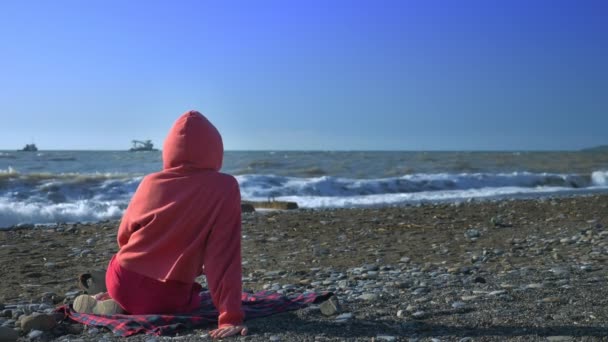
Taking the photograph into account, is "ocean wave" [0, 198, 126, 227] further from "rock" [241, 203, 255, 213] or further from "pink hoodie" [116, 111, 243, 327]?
"pink hoodie" [116, 111, 243, 327]

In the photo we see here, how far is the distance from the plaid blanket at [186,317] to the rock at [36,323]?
149 millimetres

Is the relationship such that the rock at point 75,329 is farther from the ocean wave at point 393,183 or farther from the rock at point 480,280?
the ocean wave at point 393,183

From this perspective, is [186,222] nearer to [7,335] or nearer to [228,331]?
[228,331]

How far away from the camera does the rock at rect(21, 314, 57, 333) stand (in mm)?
3619

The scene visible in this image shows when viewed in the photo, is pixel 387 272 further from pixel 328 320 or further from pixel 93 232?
pixel 93 232

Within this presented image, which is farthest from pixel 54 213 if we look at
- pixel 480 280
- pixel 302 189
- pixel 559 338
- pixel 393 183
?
pixel 393 183

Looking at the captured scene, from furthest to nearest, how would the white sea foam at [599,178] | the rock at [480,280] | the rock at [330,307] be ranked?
the white sea foam at [599,178] < the rock at [480,280] < the rock at [330,307]

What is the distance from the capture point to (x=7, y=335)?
134 inches

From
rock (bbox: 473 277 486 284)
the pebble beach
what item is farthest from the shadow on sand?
rock (bbox: 473 277 486 284)

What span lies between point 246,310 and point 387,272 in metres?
2.27

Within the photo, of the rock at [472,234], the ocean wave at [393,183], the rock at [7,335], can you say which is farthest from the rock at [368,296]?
the ocean wave at [393,183]

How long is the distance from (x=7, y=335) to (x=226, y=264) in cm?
121

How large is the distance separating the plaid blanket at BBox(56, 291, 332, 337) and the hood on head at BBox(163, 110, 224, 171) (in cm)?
82

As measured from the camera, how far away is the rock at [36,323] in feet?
11.9
